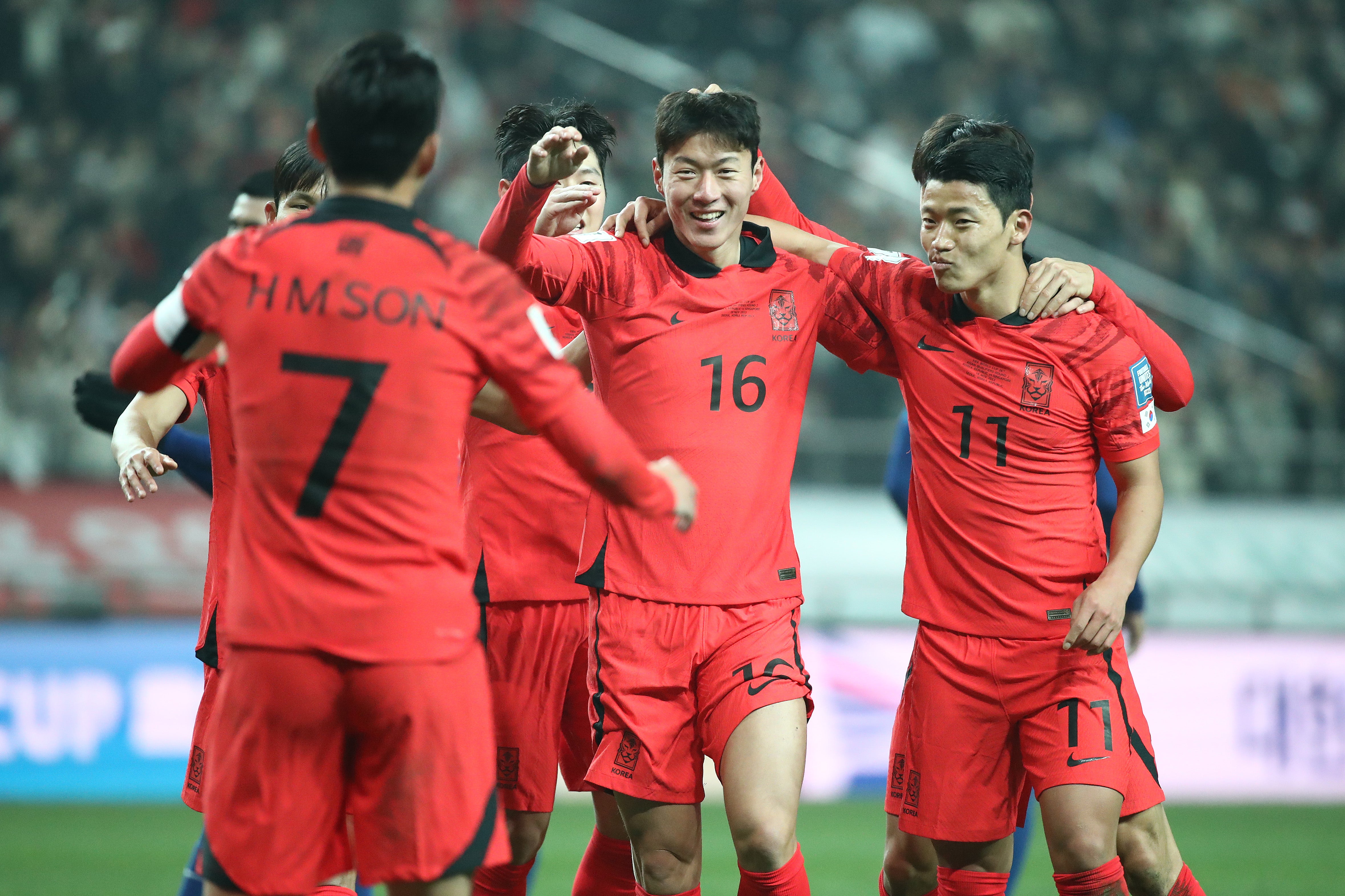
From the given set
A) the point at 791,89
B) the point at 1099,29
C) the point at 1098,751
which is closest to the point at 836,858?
the point at 1098,751

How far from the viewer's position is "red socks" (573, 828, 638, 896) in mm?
4105

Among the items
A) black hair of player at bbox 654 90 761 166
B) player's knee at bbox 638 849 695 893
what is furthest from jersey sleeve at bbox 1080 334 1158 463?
player's knee at bbox 638 849 695 893

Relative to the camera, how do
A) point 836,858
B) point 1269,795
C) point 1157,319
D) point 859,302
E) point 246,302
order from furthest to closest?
point 1157,319, point 1269,795, point 836,858, point 859,302, point 246,302

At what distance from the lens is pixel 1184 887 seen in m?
3.70

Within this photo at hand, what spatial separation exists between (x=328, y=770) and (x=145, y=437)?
1.65 m

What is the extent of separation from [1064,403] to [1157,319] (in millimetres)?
8786

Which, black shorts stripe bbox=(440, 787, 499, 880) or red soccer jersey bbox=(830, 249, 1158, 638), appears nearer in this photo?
black shorts stripe bbox=(440, 787, 499, 880)

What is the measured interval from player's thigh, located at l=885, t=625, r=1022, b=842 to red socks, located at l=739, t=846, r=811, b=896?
1.62ft

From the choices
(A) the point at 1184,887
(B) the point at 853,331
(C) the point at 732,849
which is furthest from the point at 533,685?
(C) the point at 732,849

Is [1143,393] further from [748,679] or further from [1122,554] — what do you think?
[748,679]

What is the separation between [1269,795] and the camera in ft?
29.2

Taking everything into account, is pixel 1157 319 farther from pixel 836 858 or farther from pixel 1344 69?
pixel 836 858

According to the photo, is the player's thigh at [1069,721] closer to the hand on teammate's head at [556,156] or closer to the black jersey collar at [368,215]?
the hand on teammate's head at [556,156]

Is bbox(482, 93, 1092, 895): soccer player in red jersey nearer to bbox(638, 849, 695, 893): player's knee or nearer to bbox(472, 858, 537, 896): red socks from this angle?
bbox(638, 849, 695, 893): player's knee
